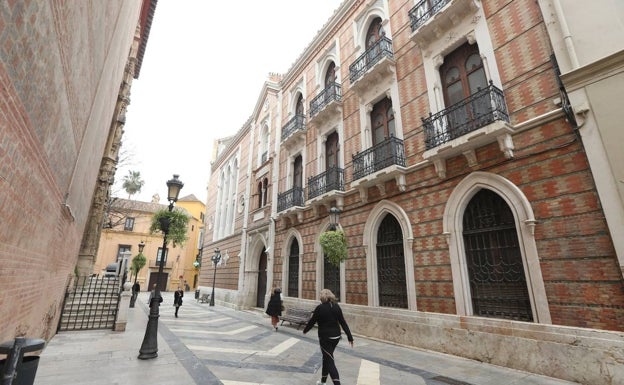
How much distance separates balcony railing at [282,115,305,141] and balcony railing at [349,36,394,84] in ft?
12.7

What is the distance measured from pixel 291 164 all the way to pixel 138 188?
1245 inches

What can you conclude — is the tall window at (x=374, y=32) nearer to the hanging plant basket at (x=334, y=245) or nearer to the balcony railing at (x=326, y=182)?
the balcony railing at (x=326, y=182)

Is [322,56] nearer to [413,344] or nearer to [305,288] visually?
[305,288]

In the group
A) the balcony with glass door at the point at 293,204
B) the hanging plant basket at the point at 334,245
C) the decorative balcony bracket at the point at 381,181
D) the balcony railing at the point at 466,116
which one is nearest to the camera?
the balcony railing at the point at 466,116

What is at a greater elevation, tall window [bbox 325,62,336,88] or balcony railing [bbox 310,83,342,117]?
tall window [bbox 325,62,336,88]

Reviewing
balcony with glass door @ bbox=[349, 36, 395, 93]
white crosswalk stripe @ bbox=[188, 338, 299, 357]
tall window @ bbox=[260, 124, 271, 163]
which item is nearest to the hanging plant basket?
white crosswalk stripe @ bbox=[188, 338, 299, 357]

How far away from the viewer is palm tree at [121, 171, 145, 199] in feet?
127

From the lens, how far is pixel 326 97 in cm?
1339

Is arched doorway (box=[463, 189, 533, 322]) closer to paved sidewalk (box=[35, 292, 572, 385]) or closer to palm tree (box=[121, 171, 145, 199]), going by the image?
paved sidewalk (box=[35, 292, 572, 385])

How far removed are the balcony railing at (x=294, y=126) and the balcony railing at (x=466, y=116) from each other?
311 inches

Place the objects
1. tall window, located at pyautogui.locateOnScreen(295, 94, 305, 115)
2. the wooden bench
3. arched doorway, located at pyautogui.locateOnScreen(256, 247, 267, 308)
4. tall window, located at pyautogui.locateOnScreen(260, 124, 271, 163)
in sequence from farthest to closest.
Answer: tall window, located at pyautogui.locateOnScreen(260, 124, 271, 163) → arched doorway, located at pyautogui.locateOnScreen(256, 247, 267, 308) → tall window, located at pyautogui.locateOnScreen(295, 94, 305, 115) → the wooden bench

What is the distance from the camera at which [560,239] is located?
5719mm

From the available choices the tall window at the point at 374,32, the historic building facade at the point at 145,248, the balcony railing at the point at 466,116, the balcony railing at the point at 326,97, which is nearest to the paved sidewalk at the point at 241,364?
the balcony railing at the point at 466,116

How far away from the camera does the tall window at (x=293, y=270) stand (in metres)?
14.0
